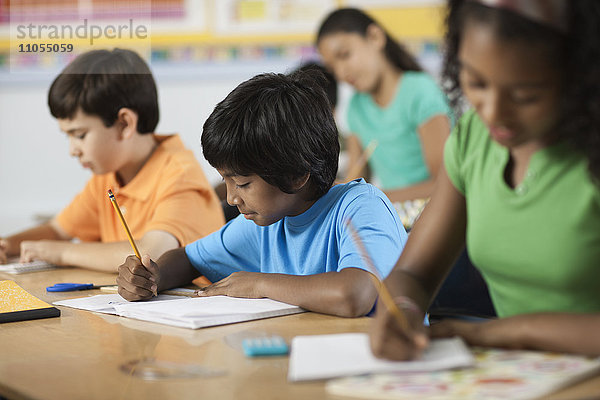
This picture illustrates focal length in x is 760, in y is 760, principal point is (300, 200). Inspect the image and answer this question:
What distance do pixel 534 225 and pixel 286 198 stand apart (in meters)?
0.51

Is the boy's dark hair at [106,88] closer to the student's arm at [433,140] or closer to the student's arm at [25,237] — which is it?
the student's arm at [25,237]

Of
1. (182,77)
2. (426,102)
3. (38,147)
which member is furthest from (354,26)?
(38,147)

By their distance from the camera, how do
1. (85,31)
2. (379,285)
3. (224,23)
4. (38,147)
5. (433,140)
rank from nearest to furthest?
1. (379,285)
2. (433,140)
3. (85,31)
4. (224,23)
5. (38,147)

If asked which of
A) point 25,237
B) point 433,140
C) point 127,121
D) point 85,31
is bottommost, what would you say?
point 25,237

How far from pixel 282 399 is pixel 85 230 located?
5.01 feet

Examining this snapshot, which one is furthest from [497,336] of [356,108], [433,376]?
[356,108]

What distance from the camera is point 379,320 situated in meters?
0.84

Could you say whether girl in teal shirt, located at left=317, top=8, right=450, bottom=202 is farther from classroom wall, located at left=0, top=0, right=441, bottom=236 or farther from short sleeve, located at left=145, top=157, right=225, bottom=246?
short sleeve, located at left=145, top=157, right=225, bottom=246

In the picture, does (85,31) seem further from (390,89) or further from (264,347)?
(264,347)

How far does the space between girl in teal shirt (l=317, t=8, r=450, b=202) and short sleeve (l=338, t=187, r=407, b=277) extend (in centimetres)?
174

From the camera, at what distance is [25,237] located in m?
2.07

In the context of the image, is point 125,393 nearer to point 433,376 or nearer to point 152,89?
point 433,376

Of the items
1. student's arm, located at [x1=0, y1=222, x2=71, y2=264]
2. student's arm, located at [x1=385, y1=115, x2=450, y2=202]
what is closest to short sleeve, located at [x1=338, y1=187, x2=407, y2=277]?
student's arm, located at [x1=0, y1=222, x2=71, y2=264]

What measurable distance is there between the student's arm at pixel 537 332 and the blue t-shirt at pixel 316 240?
293 millimetres
